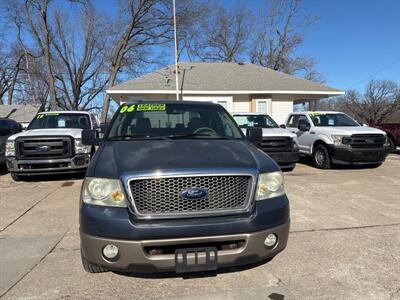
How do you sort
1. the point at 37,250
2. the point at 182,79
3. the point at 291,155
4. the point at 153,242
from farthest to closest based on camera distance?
the point at 182,79 → the point at 291,155 → the point at 37,250 → the point at 153,242

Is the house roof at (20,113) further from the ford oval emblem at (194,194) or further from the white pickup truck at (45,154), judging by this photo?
the ford oval emblem at (194,194)

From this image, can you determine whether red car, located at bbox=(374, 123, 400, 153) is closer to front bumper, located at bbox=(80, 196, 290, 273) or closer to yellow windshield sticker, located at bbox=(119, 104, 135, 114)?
yellow windshield sticker, located at bbox=(119, 104, 135, 114)

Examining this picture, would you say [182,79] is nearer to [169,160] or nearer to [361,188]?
[361,188]

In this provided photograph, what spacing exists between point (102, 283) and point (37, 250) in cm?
140

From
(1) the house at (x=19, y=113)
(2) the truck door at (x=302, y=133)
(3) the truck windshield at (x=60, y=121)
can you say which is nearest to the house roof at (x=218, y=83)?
(2) the truck door at (x=302, y=133)

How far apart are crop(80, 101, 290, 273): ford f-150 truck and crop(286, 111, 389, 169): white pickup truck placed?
7.76m

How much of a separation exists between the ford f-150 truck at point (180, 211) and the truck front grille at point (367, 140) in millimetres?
7901

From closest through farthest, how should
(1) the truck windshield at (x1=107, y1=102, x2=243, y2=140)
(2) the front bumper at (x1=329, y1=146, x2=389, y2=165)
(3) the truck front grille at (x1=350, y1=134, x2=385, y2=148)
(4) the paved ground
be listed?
(4) the paved ground, (1) the truck windshield at (x1=107, y1=102, x2=243, y2=140), (2) the front bumper at (x1=329, y1=146, x2=389, y2=165), (3) the truck front grille at (x1=350, y1=134, x2=385, y2=148)

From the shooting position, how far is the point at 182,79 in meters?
20.2

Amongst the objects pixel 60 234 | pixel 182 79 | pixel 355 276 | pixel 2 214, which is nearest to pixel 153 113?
pixel 60 234

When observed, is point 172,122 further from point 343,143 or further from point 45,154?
point 343,143

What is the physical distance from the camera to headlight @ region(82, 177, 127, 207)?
10.2ft

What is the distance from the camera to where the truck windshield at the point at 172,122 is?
4.43 m

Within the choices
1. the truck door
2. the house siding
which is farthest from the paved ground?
the house siding
